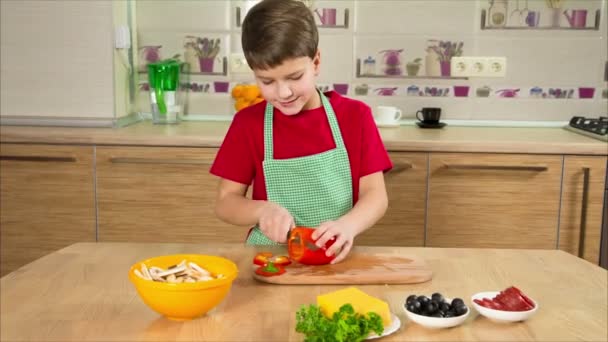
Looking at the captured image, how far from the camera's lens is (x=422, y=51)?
2.87m

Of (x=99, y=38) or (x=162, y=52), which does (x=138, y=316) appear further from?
(x=162, y=52)

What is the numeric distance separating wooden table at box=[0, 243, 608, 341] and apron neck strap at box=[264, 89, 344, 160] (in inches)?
13.6

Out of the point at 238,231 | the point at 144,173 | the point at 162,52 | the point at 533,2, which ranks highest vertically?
the point at 533,2

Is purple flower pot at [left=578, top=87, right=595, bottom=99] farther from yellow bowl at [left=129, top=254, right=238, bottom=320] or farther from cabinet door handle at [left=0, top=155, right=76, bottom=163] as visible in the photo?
yellow bowl at [left=129, top=254, right=238, bottom=320]

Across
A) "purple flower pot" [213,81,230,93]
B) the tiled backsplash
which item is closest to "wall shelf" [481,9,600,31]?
the tiled backsplash

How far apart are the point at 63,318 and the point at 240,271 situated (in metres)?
0.34

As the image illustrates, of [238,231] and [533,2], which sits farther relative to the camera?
[533,2]

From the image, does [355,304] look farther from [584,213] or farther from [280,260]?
[584,213]

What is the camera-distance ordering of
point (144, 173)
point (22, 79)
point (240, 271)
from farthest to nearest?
point (22, 79)
point (144, 173)
point (240, 271)

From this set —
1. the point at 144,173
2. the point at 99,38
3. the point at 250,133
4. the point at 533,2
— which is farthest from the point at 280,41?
the point at 533,2

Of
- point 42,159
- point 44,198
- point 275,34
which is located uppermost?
point 275,34

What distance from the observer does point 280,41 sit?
1.37 m

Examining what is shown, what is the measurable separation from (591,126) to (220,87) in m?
1.48

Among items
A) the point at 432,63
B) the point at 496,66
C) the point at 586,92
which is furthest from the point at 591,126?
the point at 432,63
